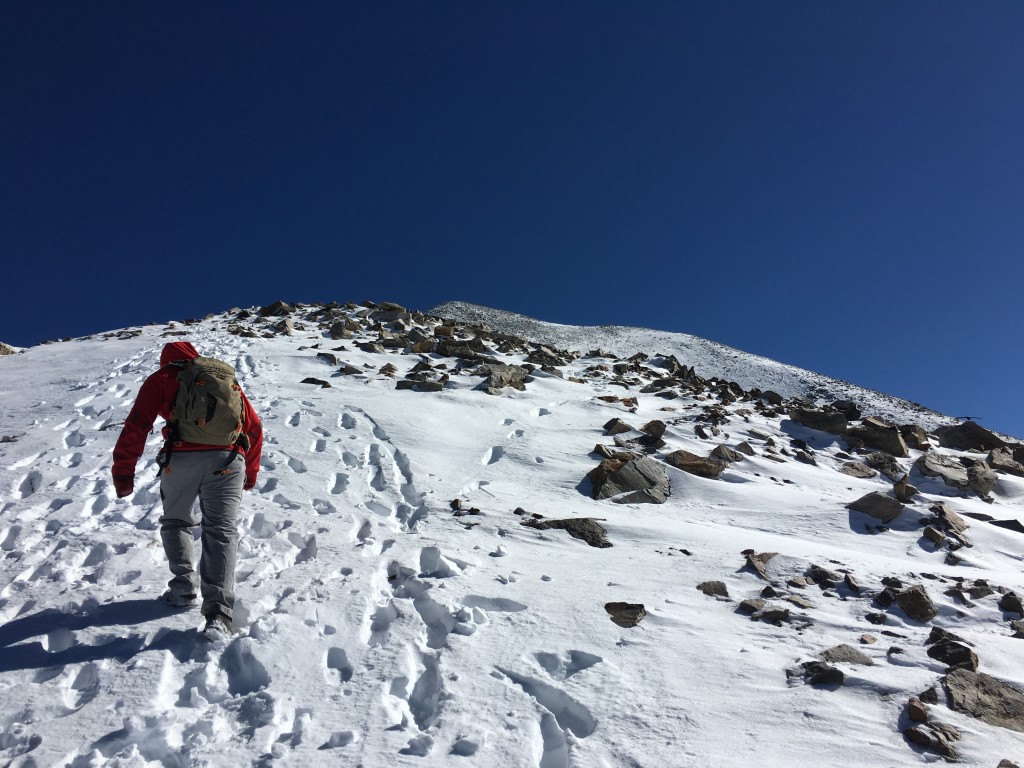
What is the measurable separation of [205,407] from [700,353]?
40.5 metres

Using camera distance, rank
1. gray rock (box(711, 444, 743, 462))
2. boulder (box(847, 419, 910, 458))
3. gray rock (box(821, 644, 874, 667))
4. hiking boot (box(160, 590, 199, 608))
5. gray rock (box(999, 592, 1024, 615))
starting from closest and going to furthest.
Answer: gray rock (box(821, 644, 874, 667))
hiking boot (box(160, 590, 199, 608))
gray rock (box(999, 592, 1024, 615))
gray rock (box(711, 444, 743, 462))
boulder (box(847, 419, 910, 458))

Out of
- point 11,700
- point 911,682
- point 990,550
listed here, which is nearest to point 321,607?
point 11,700

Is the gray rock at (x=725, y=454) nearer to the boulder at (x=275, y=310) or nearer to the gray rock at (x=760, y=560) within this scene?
the gray rock at (x=760, y=560)

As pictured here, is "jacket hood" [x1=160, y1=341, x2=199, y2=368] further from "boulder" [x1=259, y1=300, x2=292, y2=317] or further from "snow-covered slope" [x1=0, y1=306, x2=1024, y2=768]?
"boulder" [x1=259, y1=300, x2=292, y2=317]

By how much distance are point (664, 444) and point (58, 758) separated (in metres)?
9.13

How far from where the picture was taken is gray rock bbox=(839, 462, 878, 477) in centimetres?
1073

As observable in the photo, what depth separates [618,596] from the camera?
5164 mm

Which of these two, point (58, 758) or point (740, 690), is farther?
point (740, 690)

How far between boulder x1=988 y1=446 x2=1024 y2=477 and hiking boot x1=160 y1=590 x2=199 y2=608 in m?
13.6

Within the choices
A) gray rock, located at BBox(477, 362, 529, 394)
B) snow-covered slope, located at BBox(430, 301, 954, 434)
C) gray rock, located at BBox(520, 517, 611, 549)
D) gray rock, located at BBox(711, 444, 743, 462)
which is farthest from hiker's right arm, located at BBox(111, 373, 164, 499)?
snow-covered slope, located at BBox(430, 301, 954, 434)

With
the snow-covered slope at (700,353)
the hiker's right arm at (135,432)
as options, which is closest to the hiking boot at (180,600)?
the hiker's right arm at (135,432)

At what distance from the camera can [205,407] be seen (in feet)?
14.3

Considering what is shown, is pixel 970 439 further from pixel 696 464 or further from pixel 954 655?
pixel 954 655

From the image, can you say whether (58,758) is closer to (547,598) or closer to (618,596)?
(547,598)
